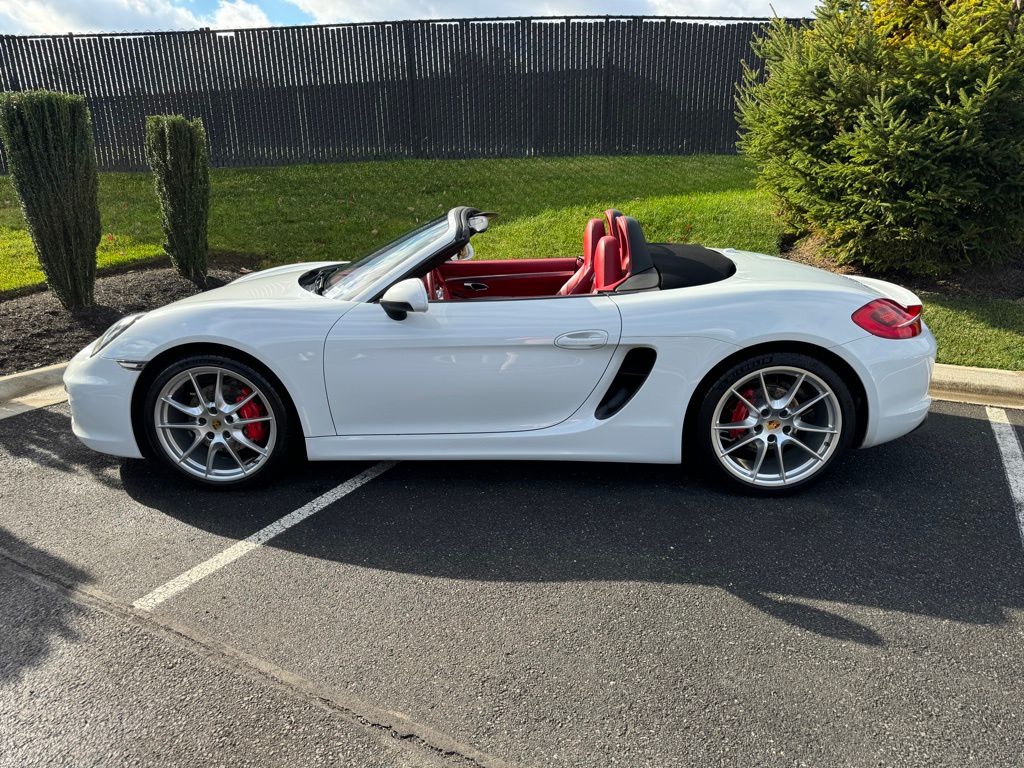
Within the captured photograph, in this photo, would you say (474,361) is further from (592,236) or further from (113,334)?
(113,334)

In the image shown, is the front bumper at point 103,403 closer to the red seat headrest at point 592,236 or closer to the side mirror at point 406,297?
the side mirror at point 406,297

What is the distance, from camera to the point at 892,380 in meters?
3.30

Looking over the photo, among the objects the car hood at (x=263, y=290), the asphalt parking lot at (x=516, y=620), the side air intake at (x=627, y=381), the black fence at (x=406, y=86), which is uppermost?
the black fence at (x=406, y=86)

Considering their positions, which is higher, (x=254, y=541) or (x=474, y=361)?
(x=474, y=361)

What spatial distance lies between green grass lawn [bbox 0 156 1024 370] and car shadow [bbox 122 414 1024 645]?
258cm

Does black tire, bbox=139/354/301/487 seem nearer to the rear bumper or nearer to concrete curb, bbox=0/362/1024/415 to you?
concrete curb, bbox=0/362/1024/415

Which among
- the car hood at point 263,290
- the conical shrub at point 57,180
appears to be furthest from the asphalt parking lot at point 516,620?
the conical shrub at point 57,180

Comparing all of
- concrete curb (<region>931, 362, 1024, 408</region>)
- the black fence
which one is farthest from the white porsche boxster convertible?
the black fence

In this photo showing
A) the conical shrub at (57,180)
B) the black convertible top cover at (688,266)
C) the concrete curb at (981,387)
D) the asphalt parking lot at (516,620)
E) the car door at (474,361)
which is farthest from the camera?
the conical shrub at (57,180)

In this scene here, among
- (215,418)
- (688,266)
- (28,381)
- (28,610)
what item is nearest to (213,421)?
(215,418)

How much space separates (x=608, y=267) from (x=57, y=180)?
4929 mm

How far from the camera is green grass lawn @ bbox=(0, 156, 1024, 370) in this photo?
283 inches

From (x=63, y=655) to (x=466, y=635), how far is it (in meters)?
1.32

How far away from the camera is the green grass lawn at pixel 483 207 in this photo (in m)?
7.19
